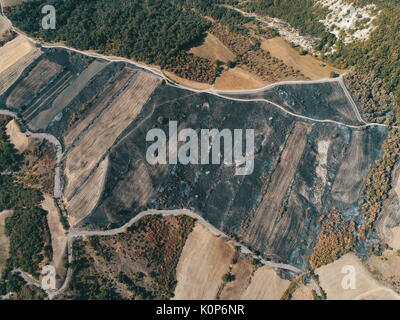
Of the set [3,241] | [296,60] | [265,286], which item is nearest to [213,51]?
[296,60]

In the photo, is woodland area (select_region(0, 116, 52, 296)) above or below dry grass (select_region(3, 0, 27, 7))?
below

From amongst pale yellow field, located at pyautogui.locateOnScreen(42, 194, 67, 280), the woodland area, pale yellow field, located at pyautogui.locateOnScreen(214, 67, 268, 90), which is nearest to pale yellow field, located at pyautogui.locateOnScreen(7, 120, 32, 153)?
the woodland area

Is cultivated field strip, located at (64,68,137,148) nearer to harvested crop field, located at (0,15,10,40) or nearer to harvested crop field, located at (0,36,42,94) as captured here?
harvested crop field, located at (0,36,42,94)

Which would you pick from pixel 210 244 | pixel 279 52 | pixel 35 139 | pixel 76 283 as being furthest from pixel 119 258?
pixel 279 52

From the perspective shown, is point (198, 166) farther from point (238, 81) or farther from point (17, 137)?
point (17, 137)

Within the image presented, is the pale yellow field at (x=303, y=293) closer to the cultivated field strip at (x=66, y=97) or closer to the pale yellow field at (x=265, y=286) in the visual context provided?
the pale yellow field at (x=265, y=286)
